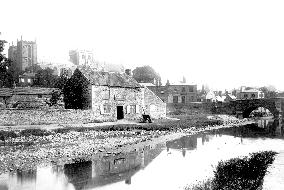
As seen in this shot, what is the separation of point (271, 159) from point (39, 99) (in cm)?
5911

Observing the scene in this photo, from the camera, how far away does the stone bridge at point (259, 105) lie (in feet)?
258

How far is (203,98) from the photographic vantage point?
117750 mm

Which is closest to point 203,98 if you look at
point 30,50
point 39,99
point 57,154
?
point 39,99

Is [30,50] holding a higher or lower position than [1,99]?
higher

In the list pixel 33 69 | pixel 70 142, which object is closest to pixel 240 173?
pixel 70 142

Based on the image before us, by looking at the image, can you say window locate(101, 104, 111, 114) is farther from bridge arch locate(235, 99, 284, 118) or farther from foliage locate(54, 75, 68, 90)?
bridge arch locate(235, 99, 284, 118)

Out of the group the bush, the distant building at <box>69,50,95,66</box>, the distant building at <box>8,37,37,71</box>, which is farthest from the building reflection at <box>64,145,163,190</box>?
the distant building at <box>69,50,95,66</box>

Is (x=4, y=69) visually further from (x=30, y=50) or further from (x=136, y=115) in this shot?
(x=30, y=50)

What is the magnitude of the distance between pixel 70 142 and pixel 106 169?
993cm

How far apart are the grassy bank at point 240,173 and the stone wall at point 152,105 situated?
109ft

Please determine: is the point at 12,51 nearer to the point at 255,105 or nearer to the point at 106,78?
the point at 106,78

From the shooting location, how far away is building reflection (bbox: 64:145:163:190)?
61.2 ft

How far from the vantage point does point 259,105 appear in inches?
3135

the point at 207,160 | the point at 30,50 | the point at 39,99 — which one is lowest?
the point at 207,160
